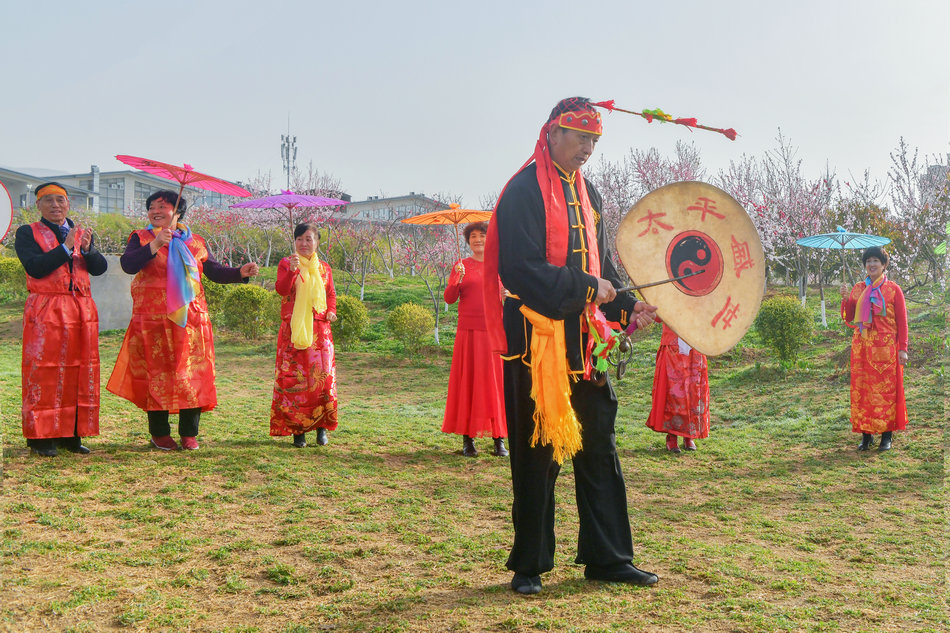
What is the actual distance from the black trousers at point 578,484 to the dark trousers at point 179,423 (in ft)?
11.1

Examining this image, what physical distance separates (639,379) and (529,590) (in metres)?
8.44

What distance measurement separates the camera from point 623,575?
10.2ft

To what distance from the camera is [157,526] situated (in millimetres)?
3826

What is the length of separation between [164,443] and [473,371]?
250 centimetres

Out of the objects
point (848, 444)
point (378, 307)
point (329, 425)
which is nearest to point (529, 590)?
point (329, 425)

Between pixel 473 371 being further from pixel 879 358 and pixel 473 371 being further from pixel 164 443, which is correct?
pixel 879 358

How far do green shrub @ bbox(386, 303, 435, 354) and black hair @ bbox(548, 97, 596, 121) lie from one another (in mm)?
10113

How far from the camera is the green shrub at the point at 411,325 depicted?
519 inches

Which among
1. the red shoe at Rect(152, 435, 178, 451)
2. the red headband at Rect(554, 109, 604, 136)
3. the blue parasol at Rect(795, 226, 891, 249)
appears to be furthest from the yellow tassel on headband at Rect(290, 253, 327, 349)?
the blue parasol at Rect(795, 226, 891, 249)

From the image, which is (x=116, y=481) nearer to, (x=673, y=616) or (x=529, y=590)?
(x=529, y=590)

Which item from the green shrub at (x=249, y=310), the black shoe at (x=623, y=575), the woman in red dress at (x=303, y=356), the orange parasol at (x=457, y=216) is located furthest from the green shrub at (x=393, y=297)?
the black shoe at (x=623, y=575)

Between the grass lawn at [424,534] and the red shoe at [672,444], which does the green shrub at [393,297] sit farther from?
the red shoe at [672,444]

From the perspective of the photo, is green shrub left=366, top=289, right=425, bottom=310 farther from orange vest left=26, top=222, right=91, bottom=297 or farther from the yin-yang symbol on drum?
the yin-yang symbol on drum

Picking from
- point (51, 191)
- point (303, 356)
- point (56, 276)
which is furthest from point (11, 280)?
point (303, 356)
